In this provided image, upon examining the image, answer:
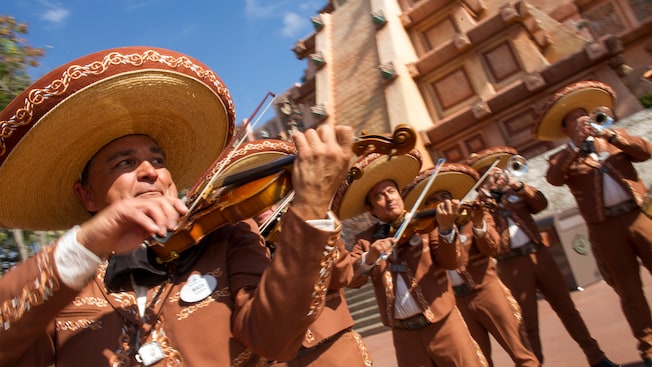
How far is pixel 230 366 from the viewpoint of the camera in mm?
1394

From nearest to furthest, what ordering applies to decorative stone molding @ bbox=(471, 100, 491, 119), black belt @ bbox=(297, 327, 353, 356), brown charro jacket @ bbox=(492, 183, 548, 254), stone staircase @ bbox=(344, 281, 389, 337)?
black belt @ bbox=(297, 327, 353, 356) → brown charro jacket @ bbox=(492, 183, 548, 254) → stone staircase @ bbox=(344, 281, 389, 337) → decorative stone molding @ bbox=(471, 100, 491, 119)

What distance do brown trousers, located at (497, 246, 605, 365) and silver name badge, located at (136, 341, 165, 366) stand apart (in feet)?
12.8

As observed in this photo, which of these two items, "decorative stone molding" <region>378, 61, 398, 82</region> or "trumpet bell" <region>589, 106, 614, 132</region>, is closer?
"trumpet bell" <region>589, 106, 614, 132</region>

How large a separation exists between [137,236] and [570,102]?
14.7 ft

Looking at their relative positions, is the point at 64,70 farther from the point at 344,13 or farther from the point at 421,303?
the point at 344,13

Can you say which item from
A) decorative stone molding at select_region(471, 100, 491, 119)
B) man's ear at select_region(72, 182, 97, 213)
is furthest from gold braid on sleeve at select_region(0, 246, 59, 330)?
decorative stone molding at select_region(471, 100, 491, 119)

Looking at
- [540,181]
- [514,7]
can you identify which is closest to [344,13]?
[514,7]

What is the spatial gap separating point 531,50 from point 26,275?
563 inches

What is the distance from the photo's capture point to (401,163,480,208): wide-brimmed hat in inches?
179

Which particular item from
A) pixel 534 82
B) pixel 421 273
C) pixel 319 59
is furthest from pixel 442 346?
pixel 319 59

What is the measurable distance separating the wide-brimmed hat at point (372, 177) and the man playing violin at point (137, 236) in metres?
1.93

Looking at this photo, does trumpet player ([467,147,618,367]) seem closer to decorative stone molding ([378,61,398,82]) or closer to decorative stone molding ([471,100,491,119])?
decorative stone molding ([471,100,491,119])

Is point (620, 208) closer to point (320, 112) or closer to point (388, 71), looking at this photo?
point (388, 71)

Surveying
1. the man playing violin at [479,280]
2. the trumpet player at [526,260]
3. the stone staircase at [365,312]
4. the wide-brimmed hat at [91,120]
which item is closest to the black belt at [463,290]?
the man playing violin at [479,280]
